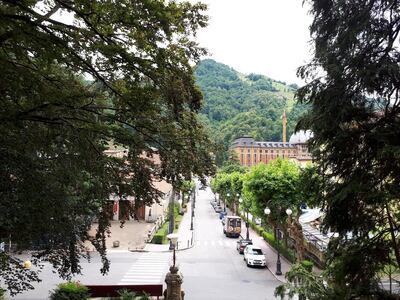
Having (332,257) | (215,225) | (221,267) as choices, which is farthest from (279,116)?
(332,257)

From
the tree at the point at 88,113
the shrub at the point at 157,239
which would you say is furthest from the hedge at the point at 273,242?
the tree at the point at 88,113

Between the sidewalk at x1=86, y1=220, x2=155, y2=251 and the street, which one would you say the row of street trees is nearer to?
the street

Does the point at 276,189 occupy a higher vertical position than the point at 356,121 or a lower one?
lower

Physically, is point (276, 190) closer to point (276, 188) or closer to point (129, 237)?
point (276, 188)

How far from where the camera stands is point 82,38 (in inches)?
276

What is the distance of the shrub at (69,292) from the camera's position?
15.1m

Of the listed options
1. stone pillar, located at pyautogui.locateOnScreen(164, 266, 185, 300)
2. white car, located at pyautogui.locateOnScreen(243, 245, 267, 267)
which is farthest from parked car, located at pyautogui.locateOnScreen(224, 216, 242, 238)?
stone pillar, located at pyautogui.locateOnScreen(164, 266, 185, 300)

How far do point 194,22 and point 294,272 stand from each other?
5918 mm

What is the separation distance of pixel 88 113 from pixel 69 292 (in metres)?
9.53

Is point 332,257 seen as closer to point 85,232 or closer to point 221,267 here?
point 85,232

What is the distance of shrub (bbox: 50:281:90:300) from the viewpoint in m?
15.1

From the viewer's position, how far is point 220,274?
2511 centimetres

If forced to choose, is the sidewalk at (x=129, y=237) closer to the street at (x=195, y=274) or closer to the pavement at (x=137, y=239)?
the pavement at (x=137, y=239)

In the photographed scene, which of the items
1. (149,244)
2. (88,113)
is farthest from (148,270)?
(88,113)
